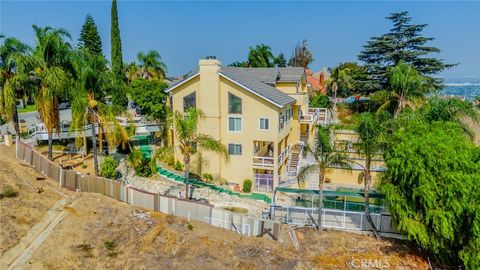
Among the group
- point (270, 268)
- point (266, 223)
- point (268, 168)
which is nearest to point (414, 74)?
point (268, 168)

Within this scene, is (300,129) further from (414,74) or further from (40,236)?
(40,236)

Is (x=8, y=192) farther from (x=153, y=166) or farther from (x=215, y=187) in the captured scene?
(x=215, y=187)

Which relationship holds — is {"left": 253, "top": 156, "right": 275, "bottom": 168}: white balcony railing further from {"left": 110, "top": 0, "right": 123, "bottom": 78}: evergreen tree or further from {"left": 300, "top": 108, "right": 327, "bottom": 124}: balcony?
{"left": 110, "top": 0, "right": 123, "bottom": 78}: evergreen tree

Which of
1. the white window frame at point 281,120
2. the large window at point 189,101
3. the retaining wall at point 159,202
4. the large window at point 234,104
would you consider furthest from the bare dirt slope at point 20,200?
the white window frame at point 281,120

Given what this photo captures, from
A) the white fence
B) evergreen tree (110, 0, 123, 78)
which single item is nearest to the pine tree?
evergreen tree (110, 0, 123, 78)

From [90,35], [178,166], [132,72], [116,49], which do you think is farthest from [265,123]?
[90,35]

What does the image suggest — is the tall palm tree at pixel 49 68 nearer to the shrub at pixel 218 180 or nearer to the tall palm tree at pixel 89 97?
the tall palm tree at pixel 89 97

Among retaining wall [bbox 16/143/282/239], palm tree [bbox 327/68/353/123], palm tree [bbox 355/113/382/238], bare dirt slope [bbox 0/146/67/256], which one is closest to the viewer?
bare dirt slope [bbox 0/146/67/256]
